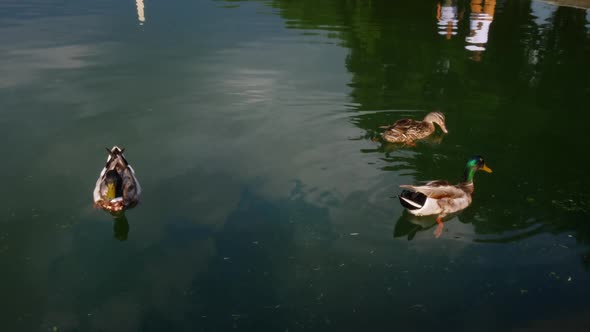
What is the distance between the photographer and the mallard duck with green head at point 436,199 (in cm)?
884

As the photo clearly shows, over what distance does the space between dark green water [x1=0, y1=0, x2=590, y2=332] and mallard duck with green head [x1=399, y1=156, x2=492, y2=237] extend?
276mm

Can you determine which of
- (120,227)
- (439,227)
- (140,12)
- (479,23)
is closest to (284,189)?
(439,227)

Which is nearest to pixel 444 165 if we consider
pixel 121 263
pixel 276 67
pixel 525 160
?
pixel 525 160

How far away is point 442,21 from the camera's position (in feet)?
89.0

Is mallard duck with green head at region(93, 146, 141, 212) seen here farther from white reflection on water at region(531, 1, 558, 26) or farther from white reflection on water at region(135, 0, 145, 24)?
white reflection on water at region(531, 1, 558, 26)

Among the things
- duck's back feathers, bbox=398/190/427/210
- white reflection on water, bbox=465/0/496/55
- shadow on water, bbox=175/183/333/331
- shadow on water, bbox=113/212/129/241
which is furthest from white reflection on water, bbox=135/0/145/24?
duck's back feathers, bbox=398/190/427/210

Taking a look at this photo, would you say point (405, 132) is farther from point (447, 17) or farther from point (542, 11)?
point (542, 11)

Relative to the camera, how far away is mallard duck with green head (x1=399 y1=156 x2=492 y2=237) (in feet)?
29.0

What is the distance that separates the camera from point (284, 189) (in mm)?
10016

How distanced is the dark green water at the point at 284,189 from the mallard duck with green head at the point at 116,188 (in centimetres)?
27

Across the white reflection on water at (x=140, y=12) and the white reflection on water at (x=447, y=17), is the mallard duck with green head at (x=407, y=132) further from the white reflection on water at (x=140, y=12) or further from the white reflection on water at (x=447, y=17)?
the white reflection on water at (x=140, y=12)

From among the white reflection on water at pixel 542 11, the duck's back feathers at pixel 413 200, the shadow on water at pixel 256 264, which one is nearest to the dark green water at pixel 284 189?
the shadow on water at pixel 256 264

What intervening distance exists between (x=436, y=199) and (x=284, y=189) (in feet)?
9.28

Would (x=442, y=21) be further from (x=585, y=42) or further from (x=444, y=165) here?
(x=444, y=165)
